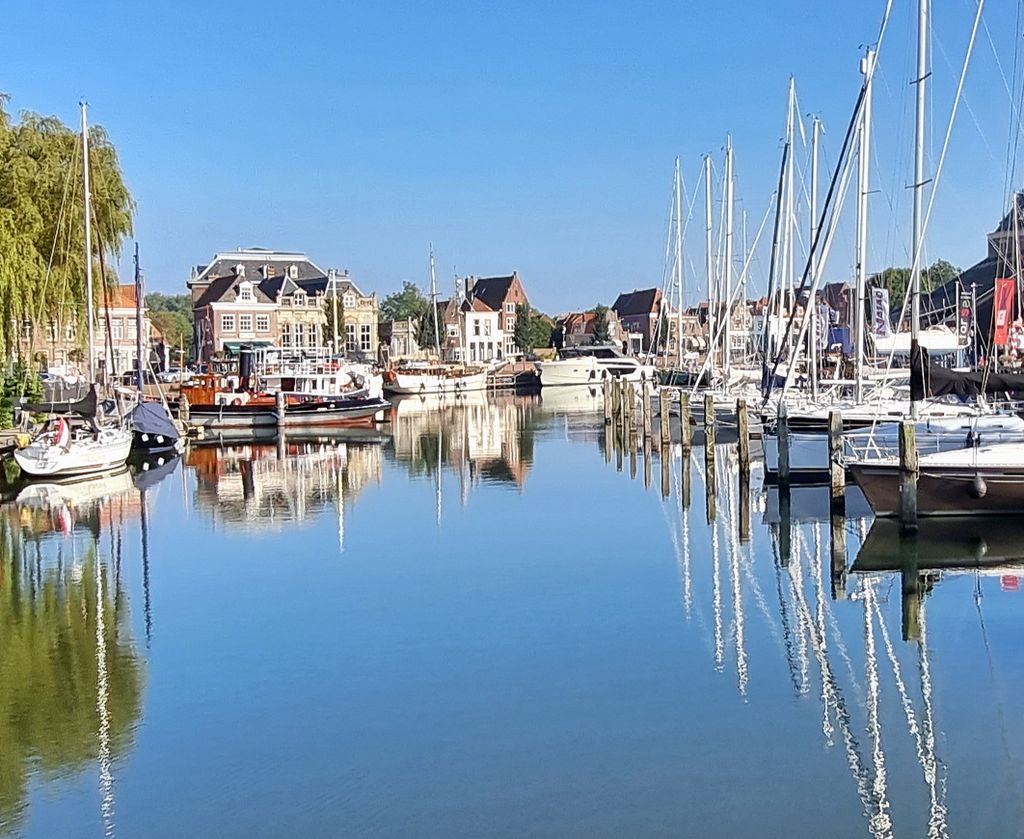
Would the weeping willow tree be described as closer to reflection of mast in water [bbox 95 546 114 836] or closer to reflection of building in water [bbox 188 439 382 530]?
reflection of building in water [bbox 188 439 382 530]

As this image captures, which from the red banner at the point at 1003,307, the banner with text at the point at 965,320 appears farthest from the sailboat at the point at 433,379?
the red banner at the point at 1003,307

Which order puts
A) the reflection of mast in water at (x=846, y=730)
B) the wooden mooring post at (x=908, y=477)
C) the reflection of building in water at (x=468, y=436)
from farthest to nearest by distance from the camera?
the reflection of building in water at (x=468, y=436) → the wooden mooring post at (x=908, y=477) → the reflection of mast in water at (x=846, y=730)

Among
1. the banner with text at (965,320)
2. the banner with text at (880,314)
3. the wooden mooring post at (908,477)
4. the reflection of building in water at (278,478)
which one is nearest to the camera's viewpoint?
the wooden mooring post at (908,477)

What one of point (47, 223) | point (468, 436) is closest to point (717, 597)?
point (47, 223)

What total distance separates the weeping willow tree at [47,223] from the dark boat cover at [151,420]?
3.09 metres

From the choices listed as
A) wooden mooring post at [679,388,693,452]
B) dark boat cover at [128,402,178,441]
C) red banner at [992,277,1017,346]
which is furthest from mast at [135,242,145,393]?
red banner at [992,277,1017,346]

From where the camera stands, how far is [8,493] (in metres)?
32.7

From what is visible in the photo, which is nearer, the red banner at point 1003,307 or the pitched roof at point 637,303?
the red banner at point 1003,307

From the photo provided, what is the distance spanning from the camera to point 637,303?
141875mm

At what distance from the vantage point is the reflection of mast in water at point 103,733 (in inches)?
446

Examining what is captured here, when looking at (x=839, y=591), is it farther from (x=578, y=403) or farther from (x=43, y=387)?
(x=578, y=403)

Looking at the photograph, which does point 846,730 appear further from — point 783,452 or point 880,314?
point 880,314

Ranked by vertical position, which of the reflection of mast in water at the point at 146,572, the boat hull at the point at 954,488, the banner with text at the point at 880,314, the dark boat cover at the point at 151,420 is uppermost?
the banner with text at the point at 880,314

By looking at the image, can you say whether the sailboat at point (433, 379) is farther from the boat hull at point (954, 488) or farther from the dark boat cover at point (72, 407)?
the boat hull at point (954, 488)
